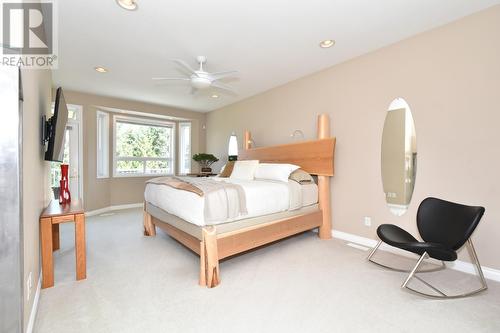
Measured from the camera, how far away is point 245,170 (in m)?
3.88

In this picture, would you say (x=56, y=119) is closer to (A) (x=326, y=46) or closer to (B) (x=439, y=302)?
(A) (x=326, y=46)

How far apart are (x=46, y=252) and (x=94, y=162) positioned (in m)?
3.40

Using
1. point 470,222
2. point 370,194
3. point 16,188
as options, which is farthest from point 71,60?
point 470,222

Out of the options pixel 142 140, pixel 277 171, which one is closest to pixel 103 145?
pixel 142 140

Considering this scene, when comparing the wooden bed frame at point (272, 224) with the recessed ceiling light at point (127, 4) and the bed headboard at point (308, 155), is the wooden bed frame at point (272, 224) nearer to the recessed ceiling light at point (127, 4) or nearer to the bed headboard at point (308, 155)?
the bed headboard at point (308, 155)

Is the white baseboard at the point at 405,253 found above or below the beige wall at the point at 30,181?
below

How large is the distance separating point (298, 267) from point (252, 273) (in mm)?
511

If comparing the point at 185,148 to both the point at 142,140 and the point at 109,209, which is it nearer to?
the point at 142,140

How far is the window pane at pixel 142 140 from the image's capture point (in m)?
5.61

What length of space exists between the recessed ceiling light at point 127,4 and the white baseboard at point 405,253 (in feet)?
12.0

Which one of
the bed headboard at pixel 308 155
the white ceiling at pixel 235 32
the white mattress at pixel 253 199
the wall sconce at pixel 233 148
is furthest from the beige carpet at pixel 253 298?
the wall sconce at pixel 233 148

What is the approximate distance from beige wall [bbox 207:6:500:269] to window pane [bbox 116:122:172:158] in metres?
4.03

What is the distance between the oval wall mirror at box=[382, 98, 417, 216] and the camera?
2744 mm

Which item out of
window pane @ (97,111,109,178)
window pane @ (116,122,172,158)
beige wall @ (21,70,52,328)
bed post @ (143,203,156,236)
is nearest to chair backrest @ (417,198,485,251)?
beige wall @ (21,70,52,328)
